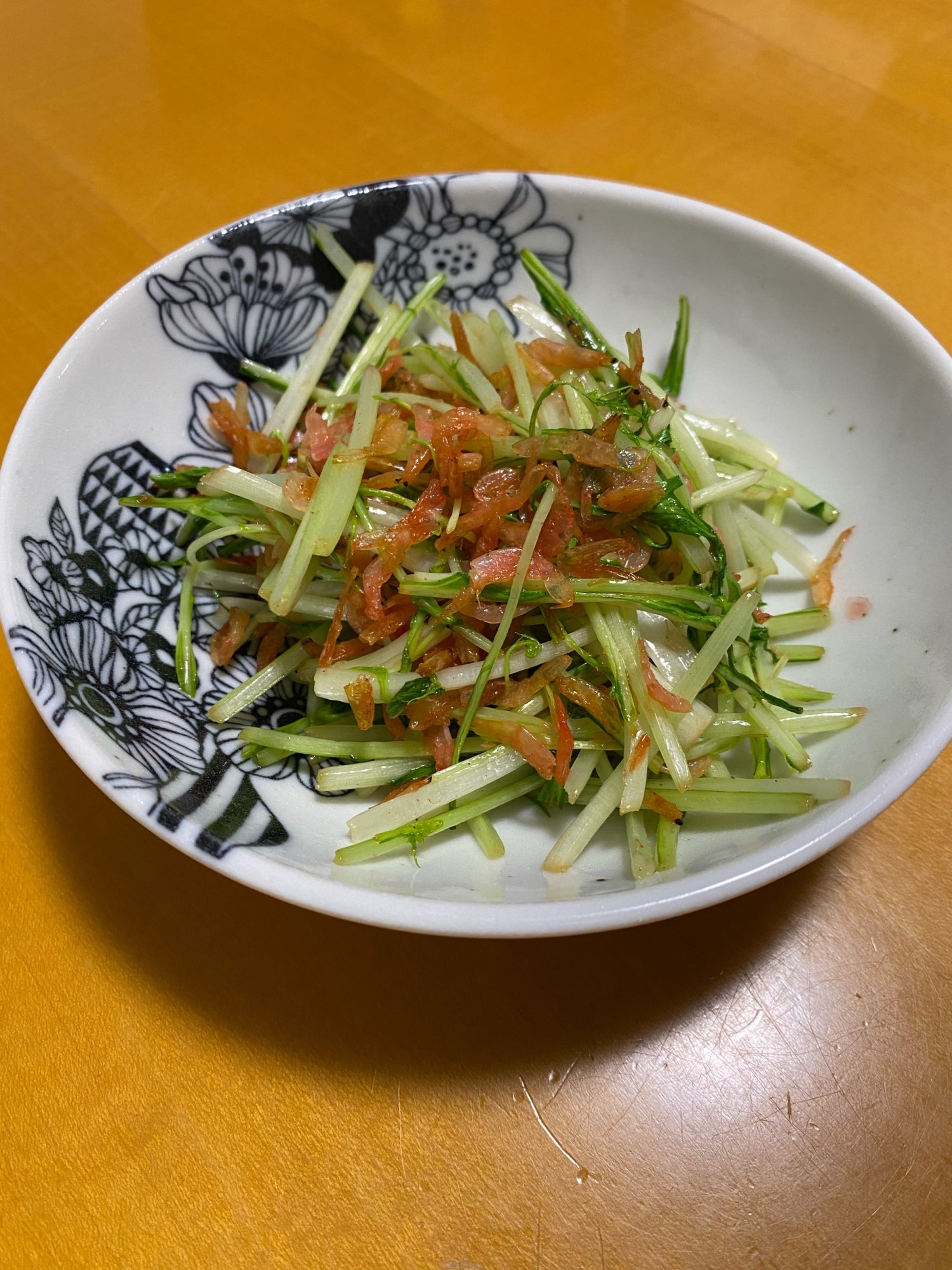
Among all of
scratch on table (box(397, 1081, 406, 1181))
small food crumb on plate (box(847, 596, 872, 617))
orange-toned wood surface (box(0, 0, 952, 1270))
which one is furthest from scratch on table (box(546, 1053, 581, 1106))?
small food crumb on plate (box(847, 596, 872, 617))

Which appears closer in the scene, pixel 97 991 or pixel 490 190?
pixel 97 991

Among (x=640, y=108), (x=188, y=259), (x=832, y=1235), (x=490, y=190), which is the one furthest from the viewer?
(x=640, y=108)

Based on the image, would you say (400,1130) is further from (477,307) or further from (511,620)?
(477,307)

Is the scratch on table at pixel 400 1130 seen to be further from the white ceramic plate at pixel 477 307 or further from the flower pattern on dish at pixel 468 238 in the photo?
the flower pattern on dish at pixel 468 238

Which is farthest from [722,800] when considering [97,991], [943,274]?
[943,274]

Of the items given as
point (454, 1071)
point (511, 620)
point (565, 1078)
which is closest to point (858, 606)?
point (511, 620)

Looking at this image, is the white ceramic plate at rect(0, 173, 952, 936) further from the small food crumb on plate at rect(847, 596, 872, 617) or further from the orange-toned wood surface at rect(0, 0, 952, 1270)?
the orange-toned wood surface at rect(0, 0, 952, 1270)

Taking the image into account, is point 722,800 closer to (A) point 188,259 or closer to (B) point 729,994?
(B) point 729,994
